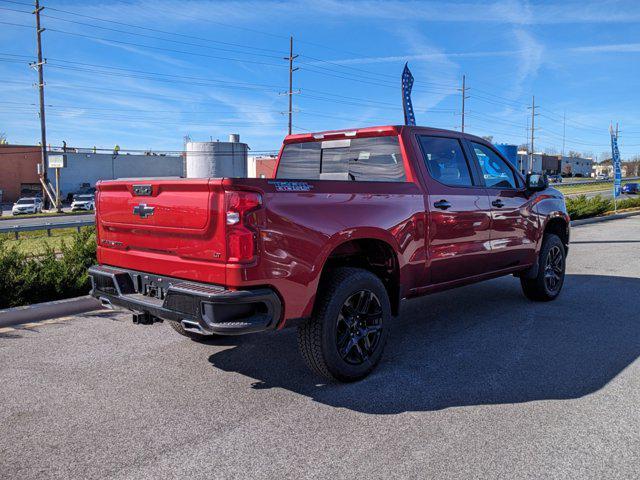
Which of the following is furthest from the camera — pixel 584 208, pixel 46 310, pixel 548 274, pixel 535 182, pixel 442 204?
pixel 584 208

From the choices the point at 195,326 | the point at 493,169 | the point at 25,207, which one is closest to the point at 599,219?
the point at 493,169

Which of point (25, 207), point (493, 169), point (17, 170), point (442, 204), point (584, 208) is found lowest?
point (25, 207)

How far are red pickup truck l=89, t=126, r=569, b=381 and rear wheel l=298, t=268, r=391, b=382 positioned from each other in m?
0.01

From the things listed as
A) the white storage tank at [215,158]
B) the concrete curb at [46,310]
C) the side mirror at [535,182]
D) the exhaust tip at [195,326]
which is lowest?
the concrete curb at [46,310]

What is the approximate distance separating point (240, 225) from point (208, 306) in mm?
552

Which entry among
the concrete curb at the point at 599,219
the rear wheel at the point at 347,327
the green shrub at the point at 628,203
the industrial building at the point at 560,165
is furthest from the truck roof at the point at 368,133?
the industrial building at the point at 560,165

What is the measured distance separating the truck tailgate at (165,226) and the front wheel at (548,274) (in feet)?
15.4

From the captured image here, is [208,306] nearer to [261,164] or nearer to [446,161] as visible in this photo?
[446,161]

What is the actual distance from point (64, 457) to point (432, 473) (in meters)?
2.08

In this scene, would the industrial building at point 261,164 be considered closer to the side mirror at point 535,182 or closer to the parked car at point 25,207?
the parked car at point 25,207

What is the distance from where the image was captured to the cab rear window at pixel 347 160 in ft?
16.6

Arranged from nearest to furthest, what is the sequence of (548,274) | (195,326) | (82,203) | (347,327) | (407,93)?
(195,326) < (347,327) < (548,274) < (407,93) < (82,203)

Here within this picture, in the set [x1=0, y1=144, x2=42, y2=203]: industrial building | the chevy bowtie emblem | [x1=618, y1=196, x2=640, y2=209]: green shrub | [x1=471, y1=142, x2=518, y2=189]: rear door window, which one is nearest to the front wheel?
[x1=471, y1=142, x2=518, y2=189]: rear door window

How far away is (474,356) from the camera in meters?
4.90
